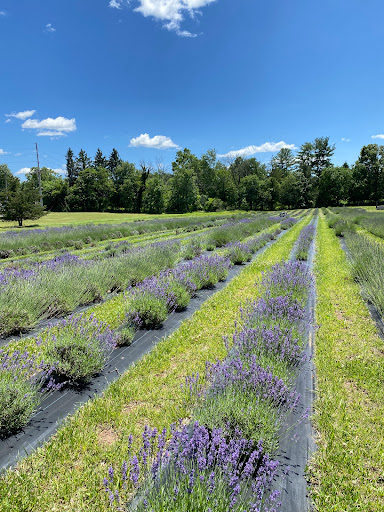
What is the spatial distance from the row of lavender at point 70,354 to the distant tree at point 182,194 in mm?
51083

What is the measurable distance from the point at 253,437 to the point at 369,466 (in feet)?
3.25

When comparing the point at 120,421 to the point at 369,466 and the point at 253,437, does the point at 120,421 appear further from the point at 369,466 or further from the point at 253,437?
the point at 369,466

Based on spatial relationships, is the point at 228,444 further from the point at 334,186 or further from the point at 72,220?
the point at 334,186

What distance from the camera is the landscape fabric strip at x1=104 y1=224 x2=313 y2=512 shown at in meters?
1.55

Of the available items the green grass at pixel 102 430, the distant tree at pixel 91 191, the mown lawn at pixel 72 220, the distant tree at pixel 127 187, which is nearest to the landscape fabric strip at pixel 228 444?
the green grass at pixel 102 430

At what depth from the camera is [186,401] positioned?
9.09ft

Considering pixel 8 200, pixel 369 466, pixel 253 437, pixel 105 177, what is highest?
pixel 105 177

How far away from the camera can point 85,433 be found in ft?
8.04

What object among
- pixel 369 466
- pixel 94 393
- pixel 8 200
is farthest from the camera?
pixel 8 200

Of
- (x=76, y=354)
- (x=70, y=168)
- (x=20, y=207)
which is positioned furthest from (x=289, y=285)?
(x=70, y=168)

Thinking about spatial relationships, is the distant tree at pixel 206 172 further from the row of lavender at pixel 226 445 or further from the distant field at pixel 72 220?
the row of lavender at pixel 226 445

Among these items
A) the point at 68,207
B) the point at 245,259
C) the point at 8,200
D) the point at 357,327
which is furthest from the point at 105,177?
the point at 357,327

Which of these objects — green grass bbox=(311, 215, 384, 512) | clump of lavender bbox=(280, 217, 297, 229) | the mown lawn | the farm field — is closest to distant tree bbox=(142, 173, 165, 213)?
the mown lawn

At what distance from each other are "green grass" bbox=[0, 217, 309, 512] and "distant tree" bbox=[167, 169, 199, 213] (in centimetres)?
5268
